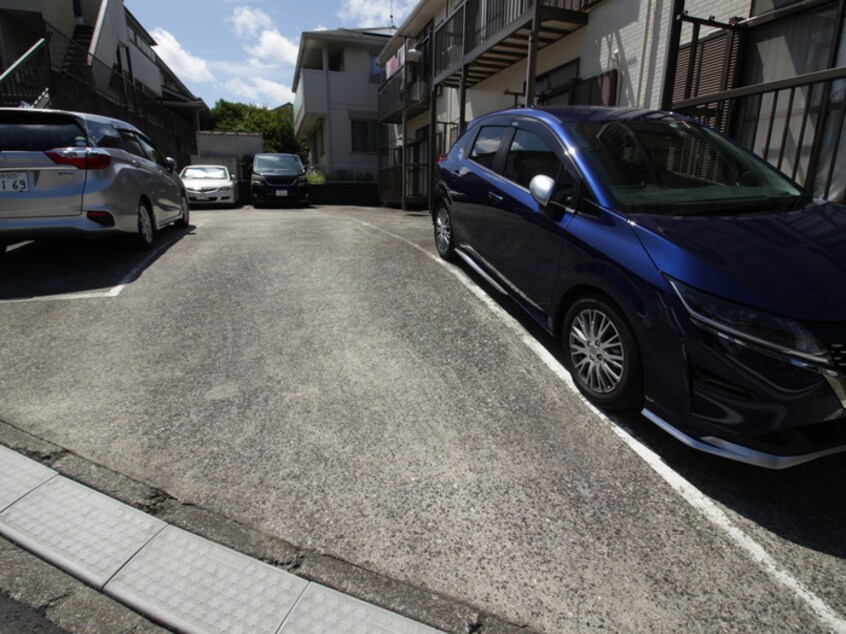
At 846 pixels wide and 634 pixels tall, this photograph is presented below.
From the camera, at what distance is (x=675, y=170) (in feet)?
11.2

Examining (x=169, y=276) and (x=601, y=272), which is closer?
(x=601, y=272)

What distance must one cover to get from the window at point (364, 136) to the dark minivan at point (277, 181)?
7.20m

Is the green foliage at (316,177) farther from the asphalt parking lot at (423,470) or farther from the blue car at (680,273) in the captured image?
the blue car at (680,273)

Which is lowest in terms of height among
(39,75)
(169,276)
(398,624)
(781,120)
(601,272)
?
(398,624)

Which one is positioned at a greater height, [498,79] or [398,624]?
[498,79]

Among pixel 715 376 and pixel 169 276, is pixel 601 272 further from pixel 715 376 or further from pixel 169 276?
pixel 169 276

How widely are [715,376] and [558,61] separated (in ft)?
28.7

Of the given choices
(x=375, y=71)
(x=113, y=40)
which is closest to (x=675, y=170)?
(x=113, y=40)

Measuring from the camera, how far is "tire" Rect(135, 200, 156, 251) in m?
6.53

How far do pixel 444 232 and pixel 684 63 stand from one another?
399 centimetres

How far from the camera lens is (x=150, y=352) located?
12.5ft

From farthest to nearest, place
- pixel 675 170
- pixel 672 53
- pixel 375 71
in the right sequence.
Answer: pixel 375 71
pixel 672 53
pixel 675 170

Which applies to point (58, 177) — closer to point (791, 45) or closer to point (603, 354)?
point (603, 354)

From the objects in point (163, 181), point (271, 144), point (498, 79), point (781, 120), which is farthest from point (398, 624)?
point (271, 144)
